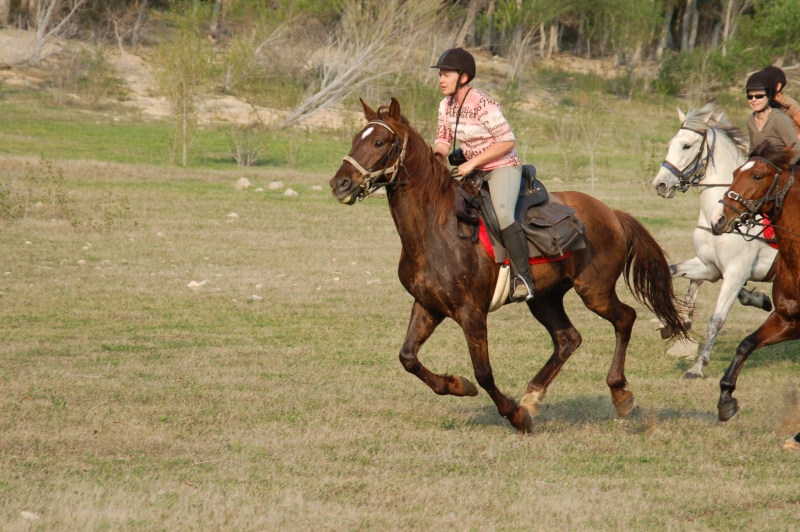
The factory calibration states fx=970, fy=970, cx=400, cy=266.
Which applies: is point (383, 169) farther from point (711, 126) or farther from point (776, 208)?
point (711, 126)

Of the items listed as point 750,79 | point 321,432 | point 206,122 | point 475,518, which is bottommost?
point 206,122

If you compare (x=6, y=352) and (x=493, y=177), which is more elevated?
(x=493, y=177)

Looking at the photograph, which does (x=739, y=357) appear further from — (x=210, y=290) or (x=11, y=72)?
(x=11, y=72)

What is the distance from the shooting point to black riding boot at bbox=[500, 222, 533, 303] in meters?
6.98

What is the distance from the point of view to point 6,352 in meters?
9.69

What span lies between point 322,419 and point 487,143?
2485mm

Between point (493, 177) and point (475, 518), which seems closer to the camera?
point (475, 518)

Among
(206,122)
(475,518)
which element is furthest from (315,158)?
(475,518)

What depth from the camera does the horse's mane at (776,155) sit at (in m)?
7.00

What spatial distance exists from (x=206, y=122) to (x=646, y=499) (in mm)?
33207

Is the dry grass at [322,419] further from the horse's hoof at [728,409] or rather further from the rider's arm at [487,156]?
the rider's arm at [487,156]

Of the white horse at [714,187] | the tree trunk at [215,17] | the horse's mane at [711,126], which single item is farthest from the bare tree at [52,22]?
the white horse at [714,187]

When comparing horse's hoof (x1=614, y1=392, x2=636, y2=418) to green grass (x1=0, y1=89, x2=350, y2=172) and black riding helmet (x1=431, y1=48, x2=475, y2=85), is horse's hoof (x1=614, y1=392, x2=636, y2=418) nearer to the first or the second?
black riding helmet (x1=431, y1=48, x2=475, y2=85)

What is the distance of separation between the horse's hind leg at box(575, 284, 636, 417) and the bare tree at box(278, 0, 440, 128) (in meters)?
31.5
